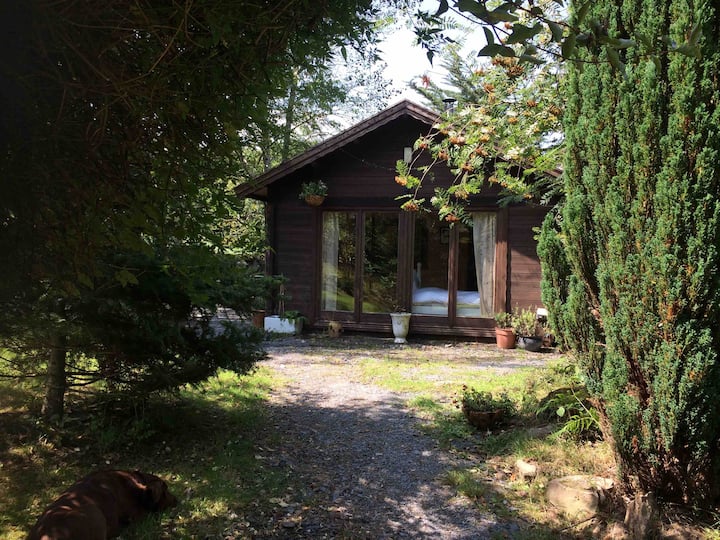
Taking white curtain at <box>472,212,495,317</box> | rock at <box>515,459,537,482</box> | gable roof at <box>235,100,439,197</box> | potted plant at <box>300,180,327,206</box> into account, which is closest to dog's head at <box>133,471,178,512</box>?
rock at <box>515,459,537,482</box>

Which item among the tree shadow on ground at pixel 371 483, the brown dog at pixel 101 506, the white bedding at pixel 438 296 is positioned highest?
the white bedding at pixel 438 296

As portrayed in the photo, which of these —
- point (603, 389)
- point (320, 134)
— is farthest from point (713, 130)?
point (320, 134)

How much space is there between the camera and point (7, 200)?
3.87 ft

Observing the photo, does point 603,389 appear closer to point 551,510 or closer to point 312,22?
point 551,510

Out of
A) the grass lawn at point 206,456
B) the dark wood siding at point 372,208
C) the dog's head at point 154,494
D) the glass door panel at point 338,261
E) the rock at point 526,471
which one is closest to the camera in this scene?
the dog's head at point 154,494

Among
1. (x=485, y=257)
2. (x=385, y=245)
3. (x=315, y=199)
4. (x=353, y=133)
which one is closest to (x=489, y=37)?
(x=353, y=133)

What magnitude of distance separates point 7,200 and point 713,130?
123 inches

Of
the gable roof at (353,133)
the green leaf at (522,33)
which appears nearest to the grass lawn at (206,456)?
the green leaf at (522,33)

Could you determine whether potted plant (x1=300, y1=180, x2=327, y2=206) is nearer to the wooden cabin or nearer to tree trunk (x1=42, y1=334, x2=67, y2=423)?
the wooden cabin

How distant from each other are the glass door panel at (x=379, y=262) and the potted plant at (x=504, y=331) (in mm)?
2036

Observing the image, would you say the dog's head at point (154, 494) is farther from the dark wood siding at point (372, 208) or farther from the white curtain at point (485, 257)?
the white curtain at point (485, 257)

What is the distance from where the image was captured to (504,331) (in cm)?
888

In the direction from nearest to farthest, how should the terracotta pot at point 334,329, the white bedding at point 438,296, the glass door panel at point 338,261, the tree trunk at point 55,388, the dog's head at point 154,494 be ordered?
1. the dog's head at point 154,494
2. the tree trunk at point 55,388
3. the white bedding at point 438,296
4. the terracotta pot at point 334,329
5. the glass door panel at point 338,261

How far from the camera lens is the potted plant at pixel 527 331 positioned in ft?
28.4
